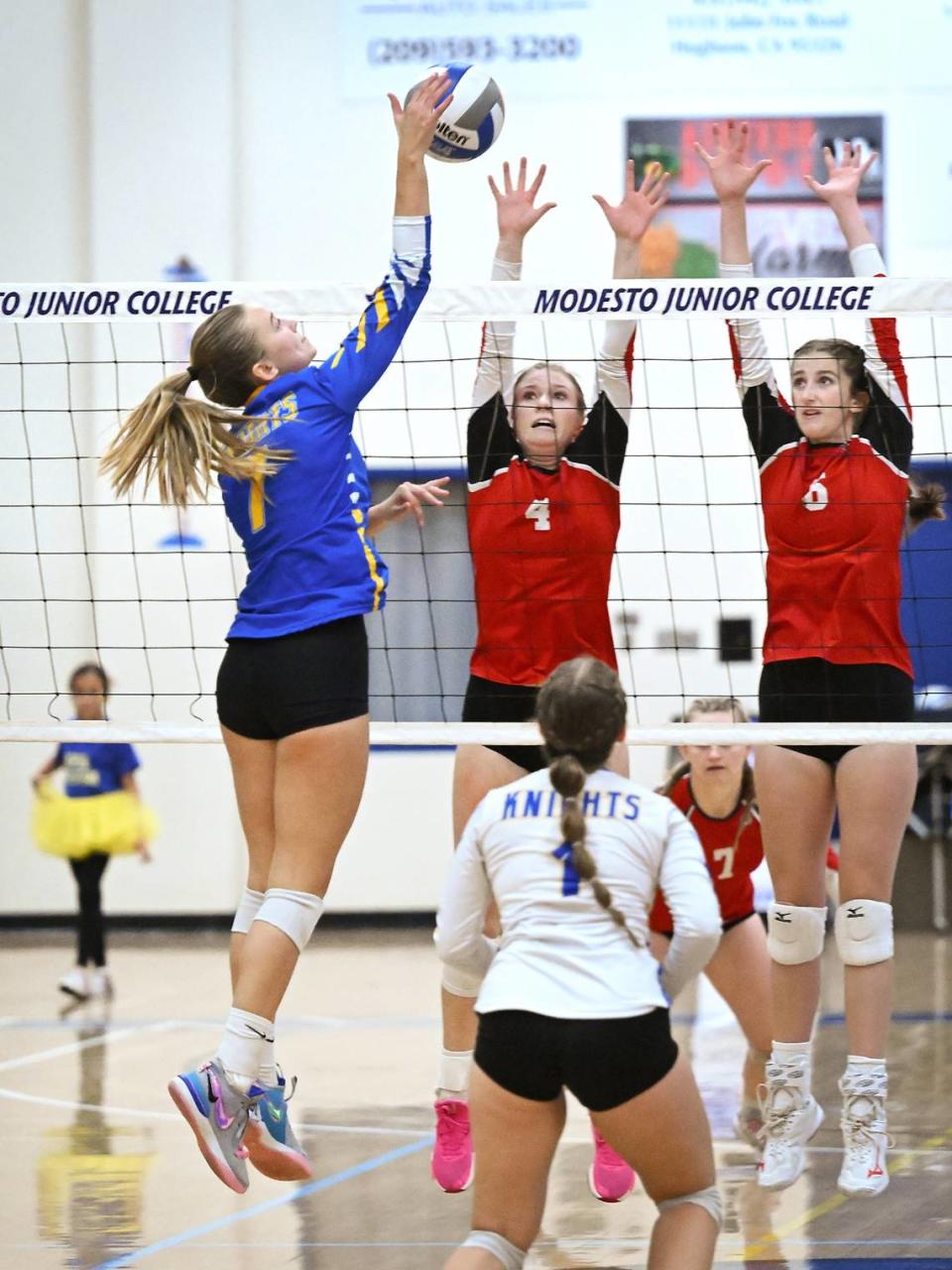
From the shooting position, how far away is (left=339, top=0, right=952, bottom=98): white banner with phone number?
33.7 feet

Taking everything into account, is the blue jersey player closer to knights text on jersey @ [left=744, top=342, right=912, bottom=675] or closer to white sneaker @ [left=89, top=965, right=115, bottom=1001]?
knights text on jersey @ [left=744, top=342, right=912, bottom=675]

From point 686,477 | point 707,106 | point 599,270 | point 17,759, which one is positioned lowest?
point 17,759

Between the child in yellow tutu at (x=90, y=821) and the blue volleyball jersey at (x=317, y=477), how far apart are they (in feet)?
17.3

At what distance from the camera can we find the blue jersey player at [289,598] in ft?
11.7

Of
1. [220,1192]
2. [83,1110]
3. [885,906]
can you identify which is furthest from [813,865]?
[83,1110]

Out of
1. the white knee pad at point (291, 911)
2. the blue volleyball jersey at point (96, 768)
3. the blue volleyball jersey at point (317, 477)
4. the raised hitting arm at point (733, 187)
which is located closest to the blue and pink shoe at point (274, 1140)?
the white knee pad at point (291, 911)

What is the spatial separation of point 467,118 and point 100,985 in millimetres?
5714

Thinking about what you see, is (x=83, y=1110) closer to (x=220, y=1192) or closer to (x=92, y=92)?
(x=220, y=1192)

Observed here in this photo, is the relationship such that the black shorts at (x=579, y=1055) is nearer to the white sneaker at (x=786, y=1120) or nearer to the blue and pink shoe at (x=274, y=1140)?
the blue and pink shoe at (x=274, y=1140)

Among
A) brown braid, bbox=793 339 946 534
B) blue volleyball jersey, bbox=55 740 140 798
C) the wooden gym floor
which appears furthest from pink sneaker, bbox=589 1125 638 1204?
blue volleyball jersey, bbox=55 740 140 798

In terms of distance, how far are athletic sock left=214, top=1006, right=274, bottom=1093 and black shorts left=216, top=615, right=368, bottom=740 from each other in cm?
59

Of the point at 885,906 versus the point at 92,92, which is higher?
the point at 92,92

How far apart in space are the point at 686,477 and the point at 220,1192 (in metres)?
6.10

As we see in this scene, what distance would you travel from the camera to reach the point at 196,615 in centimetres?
1071
